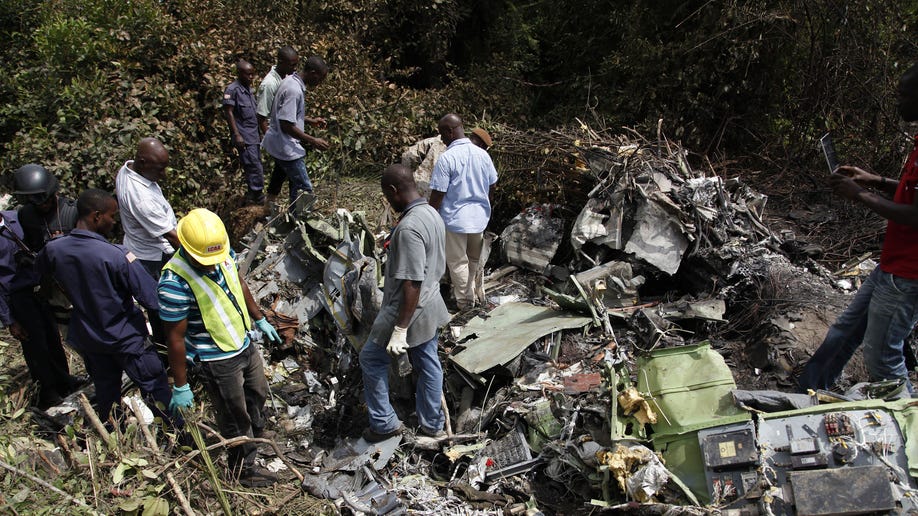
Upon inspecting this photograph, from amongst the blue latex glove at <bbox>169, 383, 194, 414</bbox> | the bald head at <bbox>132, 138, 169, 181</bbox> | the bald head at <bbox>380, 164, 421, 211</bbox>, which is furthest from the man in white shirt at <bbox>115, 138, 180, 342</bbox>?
the bald head at <bbox>380, 164, 421, 211</bbox>

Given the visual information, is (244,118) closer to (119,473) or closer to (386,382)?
(386,382)

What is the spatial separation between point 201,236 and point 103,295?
1.00 m

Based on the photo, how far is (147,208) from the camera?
4258 millimetres

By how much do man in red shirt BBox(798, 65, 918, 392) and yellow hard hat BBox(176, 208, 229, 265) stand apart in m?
3.45

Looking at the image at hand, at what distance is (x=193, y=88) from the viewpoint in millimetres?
A: 8125

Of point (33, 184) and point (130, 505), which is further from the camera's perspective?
point (33, 184)

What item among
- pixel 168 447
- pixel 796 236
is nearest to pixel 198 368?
pixel 168 447

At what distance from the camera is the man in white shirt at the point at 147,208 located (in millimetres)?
4250

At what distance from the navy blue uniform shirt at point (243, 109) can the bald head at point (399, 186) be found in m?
3.37

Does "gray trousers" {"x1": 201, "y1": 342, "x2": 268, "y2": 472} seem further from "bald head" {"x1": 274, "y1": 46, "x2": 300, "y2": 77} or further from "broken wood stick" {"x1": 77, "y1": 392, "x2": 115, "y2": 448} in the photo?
"bald head" {"x1": 274, "y1": 46, "x2": 300, "y2": 77}

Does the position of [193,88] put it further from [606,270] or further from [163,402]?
[606,270]

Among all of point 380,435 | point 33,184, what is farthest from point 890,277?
point 33,184

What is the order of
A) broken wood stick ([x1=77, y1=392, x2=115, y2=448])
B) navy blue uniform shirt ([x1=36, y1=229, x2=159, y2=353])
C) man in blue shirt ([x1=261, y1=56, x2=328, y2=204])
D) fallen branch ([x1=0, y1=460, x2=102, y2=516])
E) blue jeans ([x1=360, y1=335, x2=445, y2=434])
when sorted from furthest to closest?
man in blue shirt ([x1=261, y1=56, x2=328, y2=204]), blue jeans ([x1=360, y1=335, x2=445, y2=434]), navy blue uniform shirt ([x1=36, y1=229, x2=159, y2=353]), broken wood stick ([x1=77, y1=392, x2=115, y2=448]), fallen branch ([x1=0, y1=460, x2=102, y2=516])

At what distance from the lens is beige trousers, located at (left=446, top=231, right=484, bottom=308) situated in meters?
5.17
